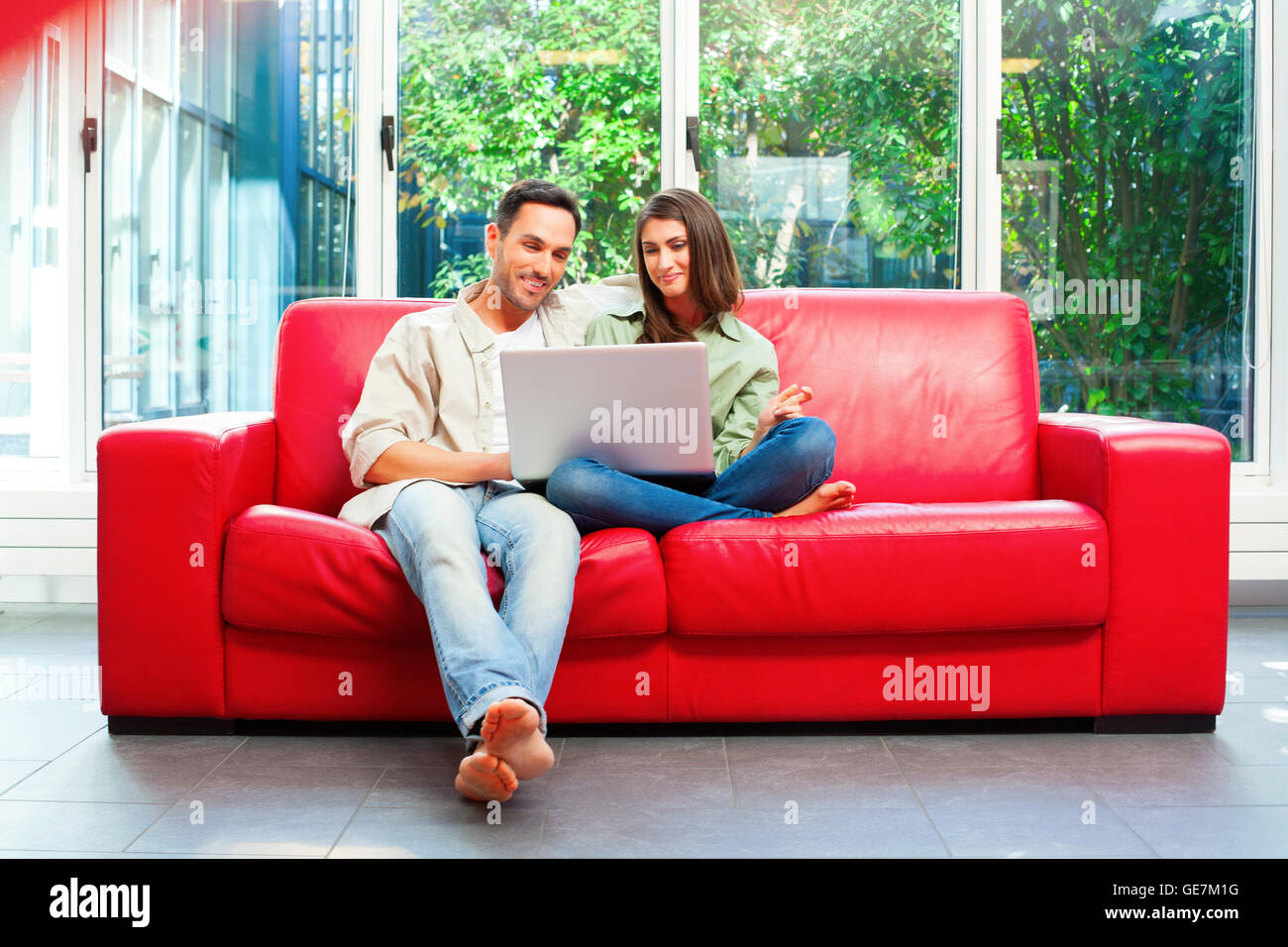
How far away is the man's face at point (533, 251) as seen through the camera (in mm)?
2275

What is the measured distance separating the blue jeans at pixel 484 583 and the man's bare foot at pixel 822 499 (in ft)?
1.42

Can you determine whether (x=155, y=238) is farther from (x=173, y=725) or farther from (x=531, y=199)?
(x=173, y=725)

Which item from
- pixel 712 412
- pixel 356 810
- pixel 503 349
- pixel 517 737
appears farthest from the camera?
pixel 712 412

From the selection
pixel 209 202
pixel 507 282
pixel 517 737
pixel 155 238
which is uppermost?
pixel 209 202

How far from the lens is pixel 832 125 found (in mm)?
3492

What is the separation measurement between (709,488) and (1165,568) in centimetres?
84

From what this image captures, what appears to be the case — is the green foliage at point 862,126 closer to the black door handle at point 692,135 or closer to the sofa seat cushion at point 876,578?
the black door handle at point 692,135

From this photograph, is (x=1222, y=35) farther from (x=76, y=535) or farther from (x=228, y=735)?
(x=76, y=535)

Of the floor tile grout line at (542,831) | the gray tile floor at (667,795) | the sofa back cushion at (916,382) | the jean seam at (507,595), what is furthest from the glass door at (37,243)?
the floor tile grout line at (542,831)

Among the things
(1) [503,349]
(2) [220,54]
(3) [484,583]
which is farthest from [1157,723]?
(2) [220,54]

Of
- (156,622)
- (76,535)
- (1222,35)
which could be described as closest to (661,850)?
(156,622)

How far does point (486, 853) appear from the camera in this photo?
1.54m

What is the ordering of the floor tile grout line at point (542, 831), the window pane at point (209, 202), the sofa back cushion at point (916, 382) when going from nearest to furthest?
the floor tile grout line at point (542, 831) < the sofa back cushion at point (916, 382) < the window pane at point (209, 202)

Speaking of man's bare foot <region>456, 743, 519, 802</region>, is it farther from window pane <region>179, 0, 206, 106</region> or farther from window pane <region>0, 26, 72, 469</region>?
window pane <region>179, 0, 206, 106</region>
